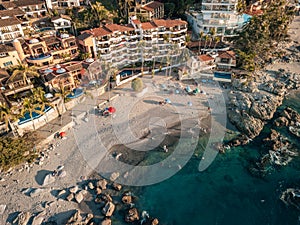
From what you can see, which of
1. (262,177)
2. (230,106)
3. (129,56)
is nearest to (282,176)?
(262,177)

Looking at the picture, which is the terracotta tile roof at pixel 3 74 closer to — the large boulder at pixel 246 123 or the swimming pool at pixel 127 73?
the swimming pool at pixel 127 73

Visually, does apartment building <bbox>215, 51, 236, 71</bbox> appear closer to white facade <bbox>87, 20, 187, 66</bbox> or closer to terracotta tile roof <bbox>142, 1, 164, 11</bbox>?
white facade <bbox>87, 20, 187, 66</bbox>

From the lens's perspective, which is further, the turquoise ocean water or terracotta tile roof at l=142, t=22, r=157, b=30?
terracotta tile roof at l=142, t=22, r=157, b=30

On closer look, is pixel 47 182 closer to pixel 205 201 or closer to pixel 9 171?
pixel 9 171

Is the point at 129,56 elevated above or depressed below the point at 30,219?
above

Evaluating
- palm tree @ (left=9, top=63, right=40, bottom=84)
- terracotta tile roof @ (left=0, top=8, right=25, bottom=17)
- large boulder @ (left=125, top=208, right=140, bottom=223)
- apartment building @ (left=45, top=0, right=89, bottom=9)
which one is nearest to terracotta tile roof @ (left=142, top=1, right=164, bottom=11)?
apartment building @ (left=45, top=0, right=89, bottom=9)

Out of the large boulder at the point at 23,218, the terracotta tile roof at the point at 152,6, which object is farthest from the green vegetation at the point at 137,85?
the large boulder at the point at 23,218
